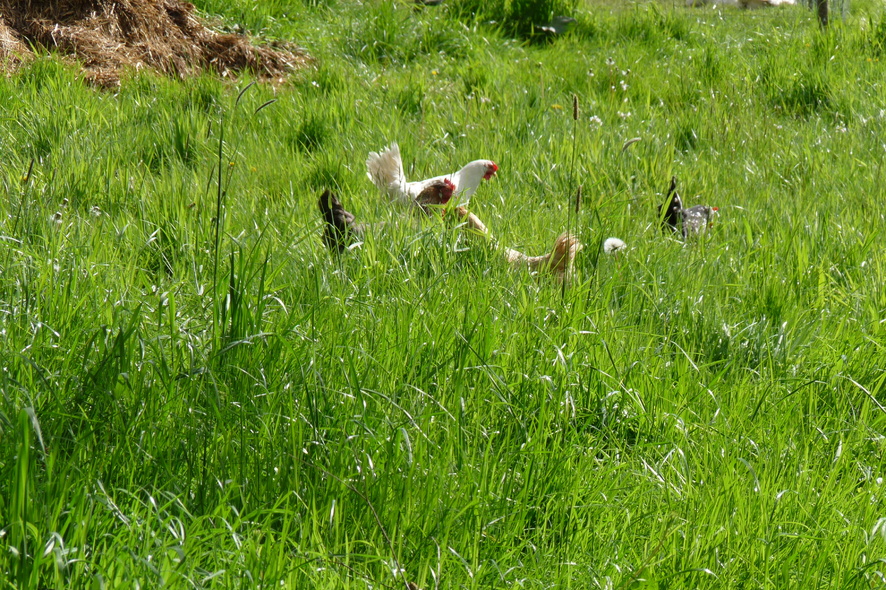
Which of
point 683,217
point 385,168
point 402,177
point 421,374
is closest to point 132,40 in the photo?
point 385,168

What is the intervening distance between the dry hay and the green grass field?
150cm

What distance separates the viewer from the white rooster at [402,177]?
4.24 metres

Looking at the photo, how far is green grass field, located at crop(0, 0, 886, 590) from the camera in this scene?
1.72 meters

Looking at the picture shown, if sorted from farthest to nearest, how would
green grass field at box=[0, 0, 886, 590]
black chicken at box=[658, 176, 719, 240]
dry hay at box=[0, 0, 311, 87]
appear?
dry hay at box=[0, 0, 311, 87] → black chicken at box=[658, 176, 719, 240] → green grass field at box=[0, 0, 886, 590]

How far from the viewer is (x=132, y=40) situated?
687 cm

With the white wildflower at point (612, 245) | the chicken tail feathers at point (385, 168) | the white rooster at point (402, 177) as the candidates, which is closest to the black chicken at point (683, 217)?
the white wildflower at point (612, 245)

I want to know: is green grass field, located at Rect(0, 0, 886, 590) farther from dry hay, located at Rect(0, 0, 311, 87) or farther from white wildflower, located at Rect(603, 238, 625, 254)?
dry hay, located at Rect(0, 0, 311, 87)

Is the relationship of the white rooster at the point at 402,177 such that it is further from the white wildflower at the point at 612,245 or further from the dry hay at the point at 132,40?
the dry hay at the point at 132,40

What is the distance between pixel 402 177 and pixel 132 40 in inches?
150

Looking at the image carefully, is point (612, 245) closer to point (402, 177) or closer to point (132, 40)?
point (402, 177)

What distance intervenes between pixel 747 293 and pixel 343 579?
2230 mm

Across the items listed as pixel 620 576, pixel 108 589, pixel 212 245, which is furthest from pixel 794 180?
pixel 108 589

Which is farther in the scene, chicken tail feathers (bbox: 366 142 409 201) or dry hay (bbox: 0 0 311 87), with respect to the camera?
dry hay (bbox: 0 0 311 87)

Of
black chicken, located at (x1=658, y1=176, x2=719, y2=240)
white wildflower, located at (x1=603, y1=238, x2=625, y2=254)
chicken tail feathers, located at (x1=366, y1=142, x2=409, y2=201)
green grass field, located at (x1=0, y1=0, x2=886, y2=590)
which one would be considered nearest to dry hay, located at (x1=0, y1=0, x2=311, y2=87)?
green grass field, located at (x1=0, y1=0, x2=886, y2=590)
